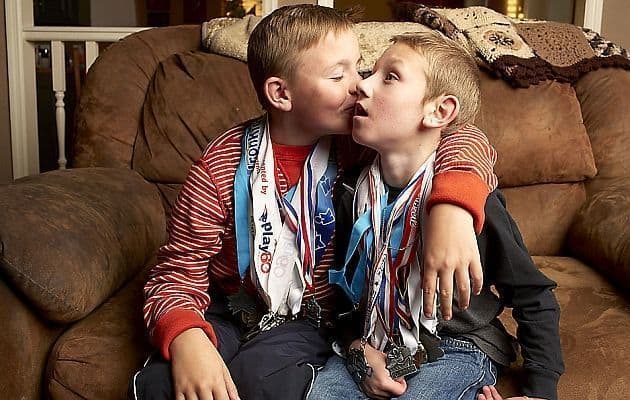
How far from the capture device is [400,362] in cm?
127

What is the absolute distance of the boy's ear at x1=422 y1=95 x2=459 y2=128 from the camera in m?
1.27

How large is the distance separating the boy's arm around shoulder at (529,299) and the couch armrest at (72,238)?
730 mm

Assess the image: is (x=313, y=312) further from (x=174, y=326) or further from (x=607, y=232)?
(x=607, y=232)

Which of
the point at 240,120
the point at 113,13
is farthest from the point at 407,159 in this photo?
the point at 113,13

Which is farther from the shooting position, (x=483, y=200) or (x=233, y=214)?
(x=233, y=214)

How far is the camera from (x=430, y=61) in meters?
1.26

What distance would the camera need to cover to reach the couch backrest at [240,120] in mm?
2160

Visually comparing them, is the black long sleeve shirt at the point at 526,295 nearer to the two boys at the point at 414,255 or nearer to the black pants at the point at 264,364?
the two boys at the point at 414,255

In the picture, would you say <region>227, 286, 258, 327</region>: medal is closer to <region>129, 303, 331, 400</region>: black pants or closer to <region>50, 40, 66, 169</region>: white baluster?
<region>129, 303, 331, 400</region>: black pants

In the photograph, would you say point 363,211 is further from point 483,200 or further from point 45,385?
point 45,385

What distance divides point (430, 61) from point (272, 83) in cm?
28

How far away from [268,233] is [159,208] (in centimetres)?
72

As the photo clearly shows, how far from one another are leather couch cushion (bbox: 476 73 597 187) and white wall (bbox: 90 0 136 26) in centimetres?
207

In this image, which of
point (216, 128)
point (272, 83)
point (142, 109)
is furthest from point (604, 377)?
point (142, 109)
